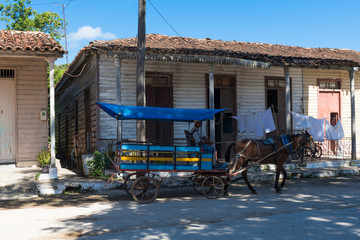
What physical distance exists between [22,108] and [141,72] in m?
4.72

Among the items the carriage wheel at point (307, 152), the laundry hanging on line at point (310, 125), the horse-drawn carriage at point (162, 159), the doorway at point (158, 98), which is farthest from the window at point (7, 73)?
the carriage wheel at point (307, 152)

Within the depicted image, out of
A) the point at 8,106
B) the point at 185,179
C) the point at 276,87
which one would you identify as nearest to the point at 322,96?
the point at 276,87

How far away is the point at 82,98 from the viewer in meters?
16.1

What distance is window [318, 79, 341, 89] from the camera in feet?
56.0

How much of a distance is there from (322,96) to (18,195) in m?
13.9

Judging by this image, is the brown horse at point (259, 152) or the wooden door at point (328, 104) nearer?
the brown horse at point (259, 152)

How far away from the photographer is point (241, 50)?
15930 millimetres

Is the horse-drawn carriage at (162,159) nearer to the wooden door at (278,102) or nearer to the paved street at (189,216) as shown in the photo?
the paved street at (189,216)

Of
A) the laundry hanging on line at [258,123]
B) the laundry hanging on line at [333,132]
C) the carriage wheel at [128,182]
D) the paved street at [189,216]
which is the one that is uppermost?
the laundry hanging on line at [258,123]

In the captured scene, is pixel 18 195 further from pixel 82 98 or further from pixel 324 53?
pixel 324 53

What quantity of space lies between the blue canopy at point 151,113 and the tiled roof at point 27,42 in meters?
3.54

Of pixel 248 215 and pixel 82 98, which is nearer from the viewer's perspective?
pixel 248 215

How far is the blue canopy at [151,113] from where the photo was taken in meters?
8.27

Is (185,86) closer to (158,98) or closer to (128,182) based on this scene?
(158,98)
